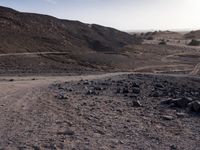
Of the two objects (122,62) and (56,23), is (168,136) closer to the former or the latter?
(122,62)

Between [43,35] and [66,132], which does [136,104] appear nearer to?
[66,132]

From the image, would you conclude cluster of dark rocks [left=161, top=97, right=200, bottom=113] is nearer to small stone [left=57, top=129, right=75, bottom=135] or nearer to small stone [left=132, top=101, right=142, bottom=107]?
small stone [left=132, top=101, right=142, bottom=107]

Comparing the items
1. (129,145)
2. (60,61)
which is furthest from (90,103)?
(60,61)

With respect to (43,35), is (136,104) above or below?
below

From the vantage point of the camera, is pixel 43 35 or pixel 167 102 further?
pixel 43 35

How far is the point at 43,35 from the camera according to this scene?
155 feet

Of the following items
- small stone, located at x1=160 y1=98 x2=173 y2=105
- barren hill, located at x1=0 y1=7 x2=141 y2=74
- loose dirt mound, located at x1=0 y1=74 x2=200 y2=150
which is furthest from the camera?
barren hill, located at x1=0 y1=7 x2=141 y2=74

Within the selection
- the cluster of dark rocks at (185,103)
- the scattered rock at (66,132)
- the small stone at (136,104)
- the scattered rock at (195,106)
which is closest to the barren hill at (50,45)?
the small stone at (136,104)

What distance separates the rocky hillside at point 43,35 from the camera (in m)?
42.0

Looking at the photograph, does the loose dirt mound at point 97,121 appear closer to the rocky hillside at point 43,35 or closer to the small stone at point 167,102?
the small stone at point 167,102

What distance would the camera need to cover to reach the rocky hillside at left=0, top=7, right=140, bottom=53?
138ft

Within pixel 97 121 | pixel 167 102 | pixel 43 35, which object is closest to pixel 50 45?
pixel 43 35

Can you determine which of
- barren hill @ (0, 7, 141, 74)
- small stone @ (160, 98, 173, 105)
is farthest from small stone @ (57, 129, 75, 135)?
barren hill @ (0, 7, 141, 74)

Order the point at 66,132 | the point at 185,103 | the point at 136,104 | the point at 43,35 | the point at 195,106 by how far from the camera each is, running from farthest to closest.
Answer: the point at 43,35
the point at 136,104
the point at 185,103
the point at 195,106
the point at 66,132
